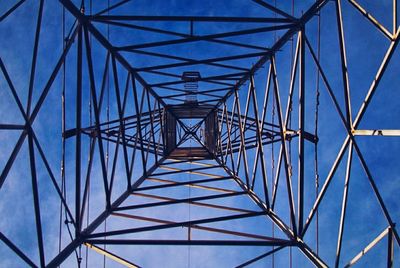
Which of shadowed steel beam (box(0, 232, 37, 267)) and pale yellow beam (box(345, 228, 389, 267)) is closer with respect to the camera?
shadowed steel beam (box(0, 232, 37, 267))

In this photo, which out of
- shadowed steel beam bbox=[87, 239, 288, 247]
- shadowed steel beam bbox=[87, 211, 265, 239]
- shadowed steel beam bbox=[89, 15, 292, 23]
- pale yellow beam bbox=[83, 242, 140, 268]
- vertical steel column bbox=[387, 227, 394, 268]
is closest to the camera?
vertical steel column bbox=[387, 227, 394, 268]

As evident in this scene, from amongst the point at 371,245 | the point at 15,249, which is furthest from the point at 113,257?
the point at 371,245

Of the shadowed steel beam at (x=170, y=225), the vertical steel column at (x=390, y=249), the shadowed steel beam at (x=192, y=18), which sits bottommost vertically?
the vertical steel column at (x=390, y=249)

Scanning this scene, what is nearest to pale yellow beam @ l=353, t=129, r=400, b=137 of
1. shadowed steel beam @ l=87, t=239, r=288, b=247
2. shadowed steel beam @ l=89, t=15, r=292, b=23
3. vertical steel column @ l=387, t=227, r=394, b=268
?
vertical steel column @ l=387, t=227, r=394, b=268

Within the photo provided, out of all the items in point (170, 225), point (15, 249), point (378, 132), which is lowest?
point (15, 249)

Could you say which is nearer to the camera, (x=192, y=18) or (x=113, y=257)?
(x=113, y=257)

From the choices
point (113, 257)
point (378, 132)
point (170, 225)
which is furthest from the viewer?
point (170, 225)

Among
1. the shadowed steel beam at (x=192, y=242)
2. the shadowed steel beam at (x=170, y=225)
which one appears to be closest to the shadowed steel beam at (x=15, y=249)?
the shadowed steel beam at (x=192, y=242)

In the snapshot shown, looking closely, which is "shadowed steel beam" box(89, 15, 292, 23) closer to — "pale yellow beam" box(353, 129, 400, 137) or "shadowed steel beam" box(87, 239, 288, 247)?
"pale yellow beam" box(353, 129, 400, 137)

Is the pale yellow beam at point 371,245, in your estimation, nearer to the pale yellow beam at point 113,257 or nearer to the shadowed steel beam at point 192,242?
the shadowed steel beam at point 192,242

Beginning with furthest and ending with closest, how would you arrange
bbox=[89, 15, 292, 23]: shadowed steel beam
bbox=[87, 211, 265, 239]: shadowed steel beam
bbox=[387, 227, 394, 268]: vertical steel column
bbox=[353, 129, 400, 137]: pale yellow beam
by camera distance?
bbox=[89, 15, 292, 23]: shadowed steel beam → bbox=[87, 211, 265, 239]: shadowed steel beam → bbox=[353, 129, 400, 137]: pale yellow beam → bbox=[387, 227, 394, 268]: vertical steel column

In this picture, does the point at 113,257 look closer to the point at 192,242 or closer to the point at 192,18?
the point at 192,242

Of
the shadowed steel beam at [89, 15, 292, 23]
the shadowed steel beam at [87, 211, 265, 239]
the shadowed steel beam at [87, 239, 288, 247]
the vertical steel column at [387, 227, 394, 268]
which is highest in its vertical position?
the shadowed steel beam at [89, 15, 292, 23]

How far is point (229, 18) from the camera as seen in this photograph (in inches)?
403
